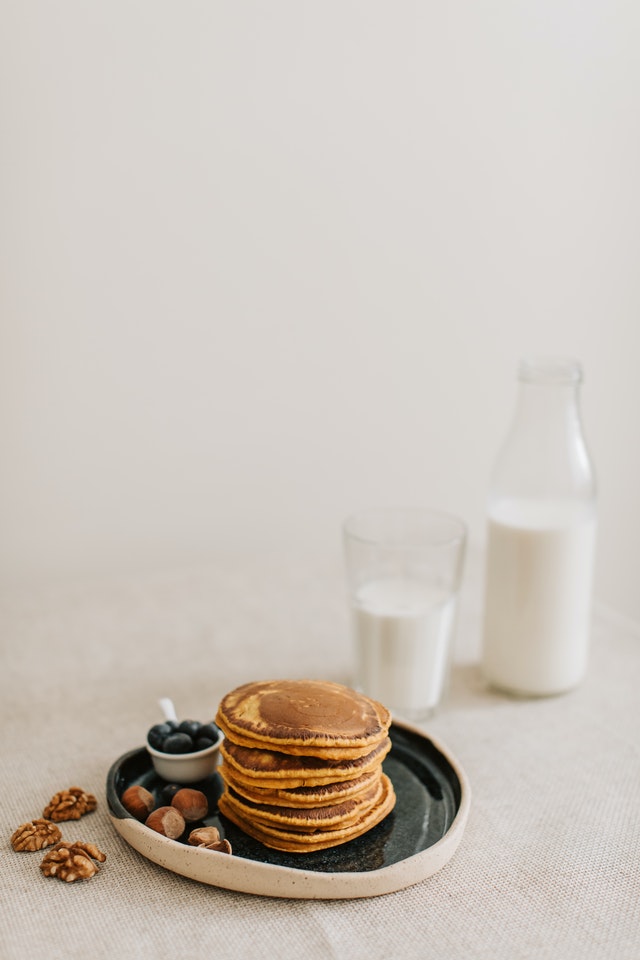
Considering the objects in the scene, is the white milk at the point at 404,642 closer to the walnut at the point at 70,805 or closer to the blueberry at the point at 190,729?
the blueberry at the point at 190,729

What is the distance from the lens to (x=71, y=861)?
0.77 meters

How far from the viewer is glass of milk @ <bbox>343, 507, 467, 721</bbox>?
41.3 inches

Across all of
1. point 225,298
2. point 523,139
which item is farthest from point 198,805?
point 523,139

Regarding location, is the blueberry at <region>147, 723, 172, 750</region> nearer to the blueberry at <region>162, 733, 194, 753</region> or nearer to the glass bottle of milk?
the blueberry at <region>162, 733, 194, 753</region>

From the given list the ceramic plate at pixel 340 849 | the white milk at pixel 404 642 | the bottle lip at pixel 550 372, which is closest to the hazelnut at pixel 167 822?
the ceramic plate at pixel 340 849

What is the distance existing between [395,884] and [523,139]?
130cm

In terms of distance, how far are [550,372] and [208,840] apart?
59cm

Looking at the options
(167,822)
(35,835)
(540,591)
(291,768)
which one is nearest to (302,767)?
(291,768)

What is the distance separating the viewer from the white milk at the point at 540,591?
3.57 feet

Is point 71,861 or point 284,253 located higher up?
point 284,253

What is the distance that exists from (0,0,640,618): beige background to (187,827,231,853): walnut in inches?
33.5

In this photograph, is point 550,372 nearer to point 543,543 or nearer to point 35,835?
point 543,543

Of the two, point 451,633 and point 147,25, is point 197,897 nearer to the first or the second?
point 451,633

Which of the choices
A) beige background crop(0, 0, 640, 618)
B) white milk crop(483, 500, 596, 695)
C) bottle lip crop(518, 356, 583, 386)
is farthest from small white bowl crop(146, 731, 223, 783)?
beige background crop(0, 0, 640, 618)
